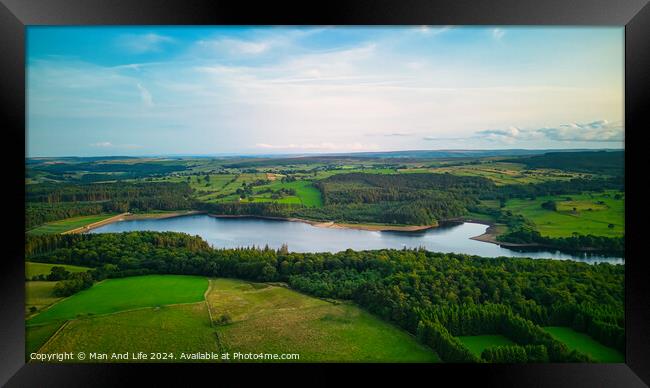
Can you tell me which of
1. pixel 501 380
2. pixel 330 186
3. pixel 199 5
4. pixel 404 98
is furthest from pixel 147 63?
pixel 501 380

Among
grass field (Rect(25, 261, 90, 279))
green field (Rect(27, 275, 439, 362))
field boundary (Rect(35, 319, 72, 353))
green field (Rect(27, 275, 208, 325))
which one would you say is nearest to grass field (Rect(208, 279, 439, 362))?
green field (Rect(27, 275, 439, 362))

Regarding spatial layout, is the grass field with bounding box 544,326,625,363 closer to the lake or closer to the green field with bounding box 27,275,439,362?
the lake

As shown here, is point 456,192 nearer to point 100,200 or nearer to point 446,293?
point 446,293

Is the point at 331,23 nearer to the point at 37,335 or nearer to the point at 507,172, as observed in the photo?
the point at 507,172

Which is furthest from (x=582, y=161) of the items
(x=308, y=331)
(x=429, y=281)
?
(x=308, y=331)

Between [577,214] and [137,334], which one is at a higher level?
[577,214]

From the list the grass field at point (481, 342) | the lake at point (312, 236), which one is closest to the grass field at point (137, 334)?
the lake at point (312, 236)
